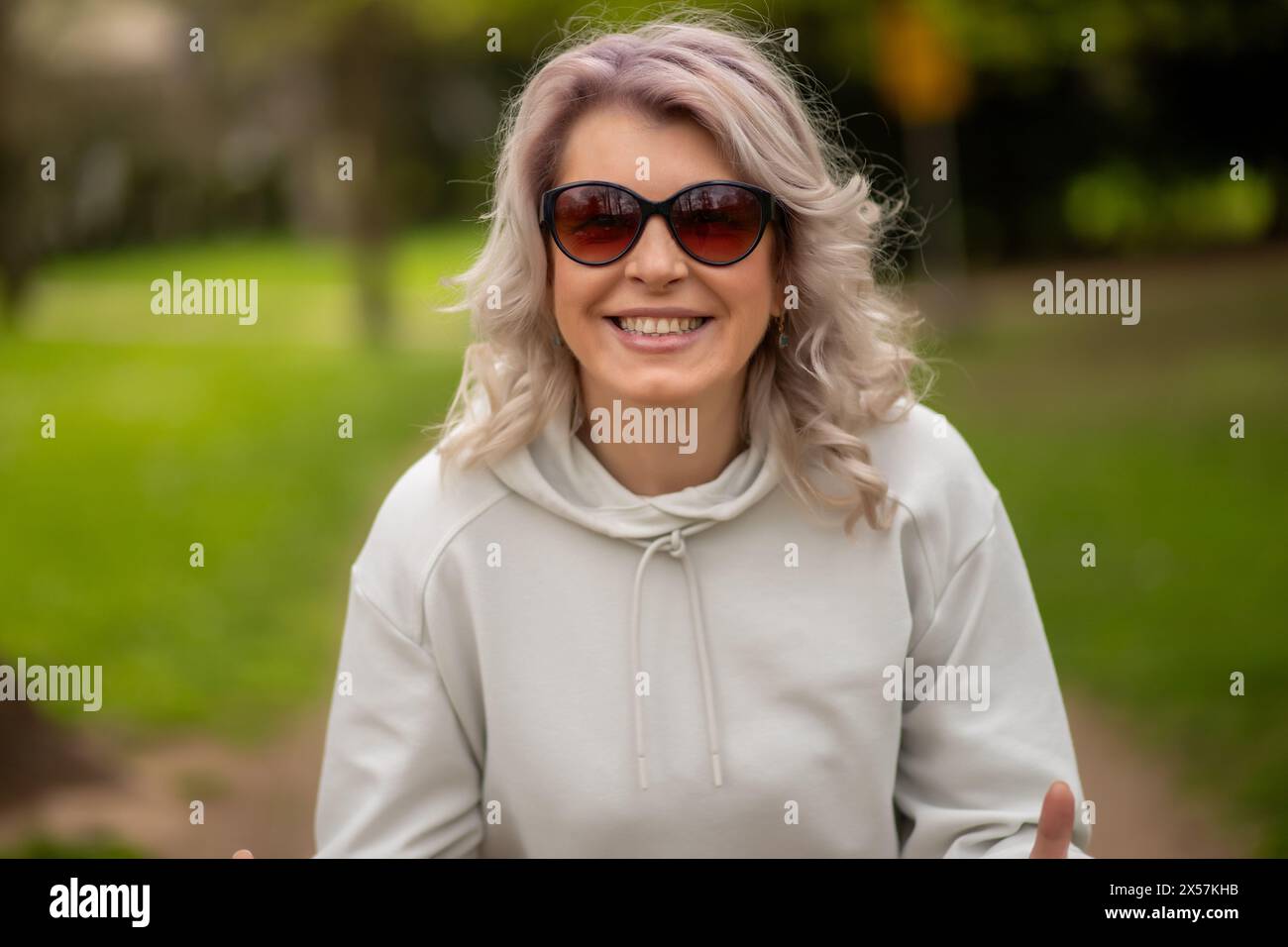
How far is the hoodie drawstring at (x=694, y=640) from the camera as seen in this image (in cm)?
225

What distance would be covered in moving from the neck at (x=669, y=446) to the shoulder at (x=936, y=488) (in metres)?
0.25

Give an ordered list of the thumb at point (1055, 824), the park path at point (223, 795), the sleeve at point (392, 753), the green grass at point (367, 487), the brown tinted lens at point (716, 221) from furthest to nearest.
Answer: the green grass at point (367, 487) → the park path at point (223, 795) → the sleeve at point (392, 753) → the brown tinted lens at point (716, 221) → the thumb at point (1055, 824)

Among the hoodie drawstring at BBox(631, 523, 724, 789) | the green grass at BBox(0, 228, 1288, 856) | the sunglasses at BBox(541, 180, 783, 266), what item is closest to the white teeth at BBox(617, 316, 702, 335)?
the sunglasses at BBox(541, 180, 783, 266)

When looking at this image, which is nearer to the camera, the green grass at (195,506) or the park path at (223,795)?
the park path at (223,795)

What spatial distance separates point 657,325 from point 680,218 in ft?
0.57

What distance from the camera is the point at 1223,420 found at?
9.02m

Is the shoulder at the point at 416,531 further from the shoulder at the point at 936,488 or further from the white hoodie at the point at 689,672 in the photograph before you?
the shoulder at the point at 936,488

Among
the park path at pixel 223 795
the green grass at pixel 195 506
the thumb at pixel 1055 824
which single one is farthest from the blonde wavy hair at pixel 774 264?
the park path at pixel 223 795

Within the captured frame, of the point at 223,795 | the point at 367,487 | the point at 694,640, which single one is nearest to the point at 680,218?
the point at 694,640

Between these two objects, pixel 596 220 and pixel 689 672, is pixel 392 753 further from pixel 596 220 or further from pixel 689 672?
pixel 596 220

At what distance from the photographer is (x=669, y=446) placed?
2.40 metres

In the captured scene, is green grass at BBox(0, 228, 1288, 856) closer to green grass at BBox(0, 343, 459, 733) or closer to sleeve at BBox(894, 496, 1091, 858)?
green grass at BBox(0, 343, 459, 733)

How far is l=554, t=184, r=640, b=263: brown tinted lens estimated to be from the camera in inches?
87.7

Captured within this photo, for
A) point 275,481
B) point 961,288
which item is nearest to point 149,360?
point 275,481
